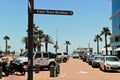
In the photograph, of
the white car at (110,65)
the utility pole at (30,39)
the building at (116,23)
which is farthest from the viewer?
the building at (116,23)

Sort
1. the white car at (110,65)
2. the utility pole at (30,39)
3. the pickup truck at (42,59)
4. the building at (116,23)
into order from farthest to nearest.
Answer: the building at (116,23) → the pickup truck at (42,59) → the white car at (110,65) → the utility pole at (30,39)

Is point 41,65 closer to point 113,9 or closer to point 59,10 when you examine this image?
point 59,10

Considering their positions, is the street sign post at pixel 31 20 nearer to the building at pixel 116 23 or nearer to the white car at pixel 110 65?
the white car at pixel 110 65

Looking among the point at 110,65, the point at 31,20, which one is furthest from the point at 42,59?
the point at 31,20

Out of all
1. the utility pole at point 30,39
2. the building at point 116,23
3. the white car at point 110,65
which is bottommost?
the white car at point 110,65

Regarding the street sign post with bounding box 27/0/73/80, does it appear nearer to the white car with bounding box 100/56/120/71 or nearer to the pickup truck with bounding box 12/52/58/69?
the white car with bounding box 100/56/120/71

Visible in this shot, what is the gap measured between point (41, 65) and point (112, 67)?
280 inches

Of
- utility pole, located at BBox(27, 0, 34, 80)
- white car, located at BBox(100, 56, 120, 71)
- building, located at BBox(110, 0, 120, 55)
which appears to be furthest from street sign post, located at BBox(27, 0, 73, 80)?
building, located at BBox(110, 0, 120, 55)

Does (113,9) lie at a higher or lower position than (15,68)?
higher

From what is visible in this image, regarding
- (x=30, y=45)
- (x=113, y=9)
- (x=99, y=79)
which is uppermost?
(x=113, y=9)

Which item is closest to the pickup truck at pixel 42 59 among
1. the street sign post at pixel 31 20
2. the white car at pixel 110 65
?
the white car at pixel 110 65

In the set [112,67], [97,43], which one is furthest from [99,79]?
[97,43]

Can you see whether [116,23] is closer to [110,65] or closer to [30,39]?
[110,65]

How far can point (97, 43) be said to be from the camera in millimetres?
150625
